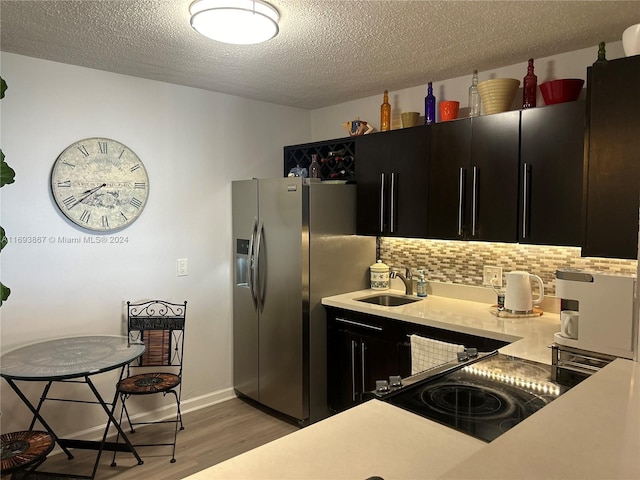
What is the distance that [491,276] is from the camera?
3.17 m

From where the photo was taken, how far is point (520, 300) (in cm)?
282

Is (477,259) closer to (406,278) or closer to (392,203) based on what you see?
(406,278)

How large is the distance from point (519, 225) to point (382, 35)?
130 centimetres

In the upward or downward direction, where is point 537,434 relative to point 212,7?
downward

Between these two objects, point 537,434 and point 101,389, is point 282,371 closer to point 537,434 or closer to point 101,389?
point 101,389

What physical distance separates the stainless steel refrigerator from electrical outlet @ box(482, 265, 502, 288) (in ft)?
2.91

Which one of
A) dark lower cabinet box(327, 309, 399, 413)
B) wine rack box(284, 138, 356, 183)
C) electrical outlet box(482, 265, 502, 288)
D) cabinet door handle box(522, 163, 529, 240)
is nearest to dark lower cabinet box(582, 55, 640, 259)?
cabinet door handle box(522, 163, 529, 240)

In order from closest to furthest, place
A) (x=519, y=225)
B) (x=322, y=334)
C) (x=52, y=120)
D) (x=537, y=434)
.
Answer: (x=537, y=434), (x=519, y=225), (x=52, y=120), (x=322, y=334)

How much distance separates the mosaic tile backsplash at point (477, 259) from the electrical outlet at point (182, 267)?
1515mm

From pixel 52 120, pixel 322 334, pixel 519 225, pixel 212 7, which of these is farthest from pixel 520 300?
pixel 52 120

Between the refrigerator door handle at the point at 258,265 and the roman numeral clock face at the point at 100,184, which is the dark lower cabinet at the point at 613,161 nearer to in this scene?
the refrigerator door handle at the point at 258,265

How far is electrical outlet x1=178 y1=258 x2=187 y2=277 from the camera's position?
11.6 feet

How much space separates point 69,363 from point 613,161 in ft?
9.18

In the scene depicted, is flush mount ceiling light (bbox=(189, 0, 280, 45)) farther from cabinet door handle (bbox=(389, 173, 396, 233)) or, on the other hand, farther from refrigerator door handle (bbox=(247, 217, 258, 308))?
refrigerator door handle (bbox=(247, 217, 258, 308))
